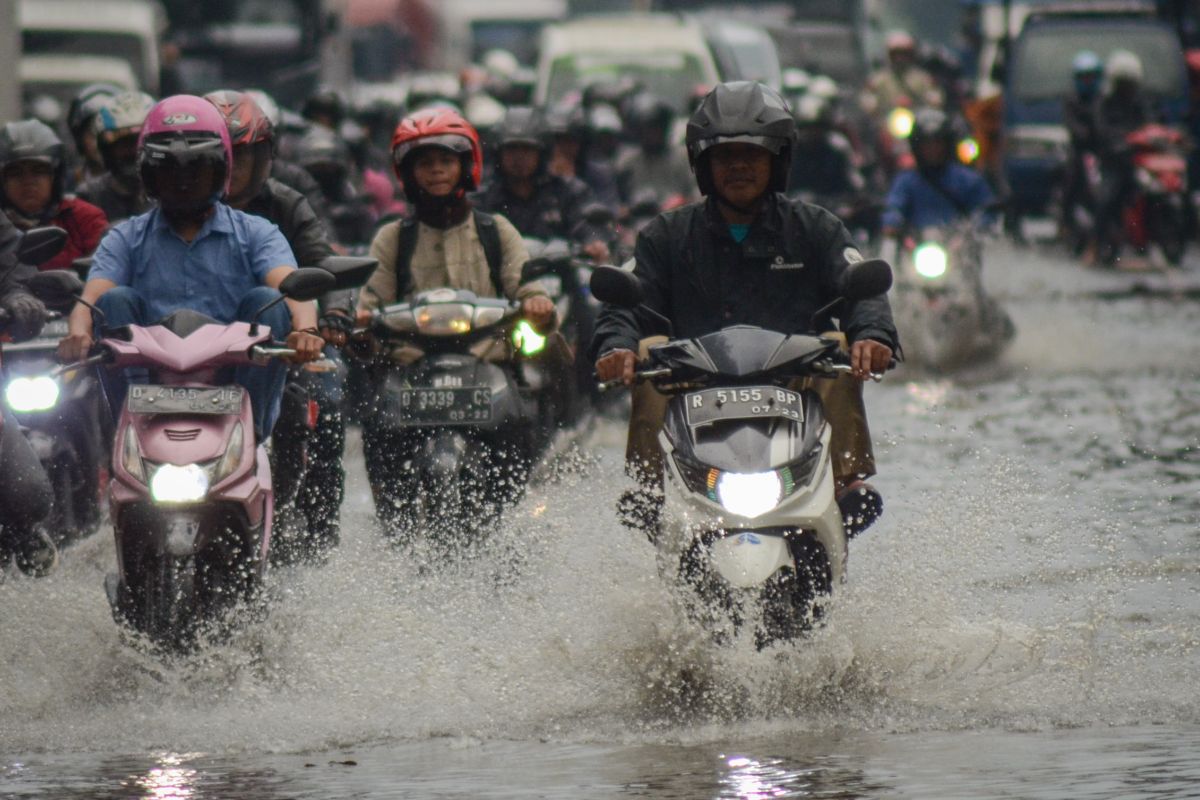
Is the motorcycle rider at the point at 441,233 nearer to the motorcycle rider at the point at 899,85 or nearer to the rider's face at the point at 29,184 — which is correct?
the rider's face at the point at 29,184

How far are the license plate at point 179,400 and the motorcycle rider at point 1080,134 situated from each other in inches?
790

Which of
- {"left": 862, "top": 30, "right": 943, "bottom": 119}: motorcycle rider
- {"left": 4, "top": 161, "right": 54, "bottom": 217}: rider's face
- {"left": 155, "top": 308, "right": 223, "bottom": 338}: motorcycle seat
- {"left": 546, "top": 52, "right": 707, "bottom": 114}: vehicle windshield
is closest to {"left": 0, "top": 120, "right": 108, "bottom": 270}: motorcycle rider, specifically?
{"left": 4, "top": 161, "right": 54, "bottom": 217}: rider's face

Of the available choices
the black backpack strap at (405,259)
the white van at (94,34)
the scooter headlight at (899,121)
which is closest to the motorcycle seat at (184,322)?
the black backpack strap at (405,259)

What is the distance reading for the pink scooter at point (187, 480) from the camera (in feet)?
25.5

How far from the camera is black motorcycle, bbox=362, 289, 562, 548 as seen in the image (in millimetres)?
9914

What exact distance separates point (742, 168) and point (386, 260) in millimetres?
2857

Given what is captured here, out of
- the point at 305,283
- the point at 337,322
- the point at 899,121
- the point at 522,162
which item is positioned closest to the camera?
the point at 305,283

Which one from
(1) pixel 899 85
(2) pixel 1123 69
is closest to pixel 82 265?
(2) pixel 1123 69

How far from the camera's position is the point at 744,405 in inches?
294

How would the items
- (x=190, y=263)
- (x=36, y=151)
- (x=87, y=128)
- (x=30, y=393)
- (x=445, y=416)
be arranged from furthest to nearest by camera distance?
(x=87, y=128) → (x=36, y=151) → (x=445, y=416) → (x=30, y=393) → (x=190, y=263)

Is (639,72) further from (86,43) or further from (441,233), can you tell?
(441,233)

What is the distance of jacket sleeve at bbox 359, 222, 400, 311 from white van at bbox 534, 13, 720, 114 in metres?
13.5

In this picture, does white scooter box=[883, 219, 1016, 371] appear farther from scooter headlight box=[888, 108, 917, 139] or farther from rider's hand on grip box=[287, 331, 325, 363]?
scooter headlight box=[888, 108, 917, 139]

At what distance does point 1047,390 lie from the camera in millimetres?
16344
